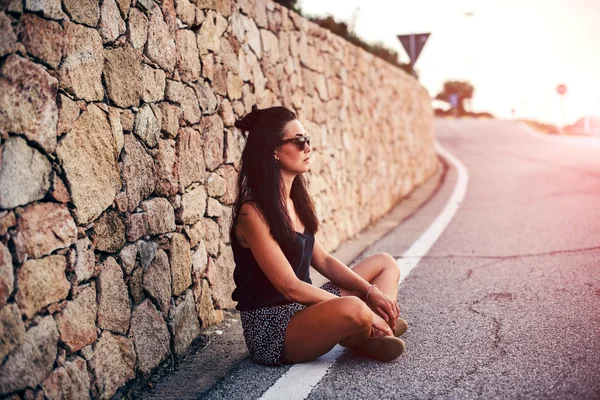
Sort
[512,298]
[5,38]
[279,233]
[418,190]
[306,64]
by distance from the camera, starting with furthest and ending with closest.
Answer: [418,190]
[306,64]
[512,298]
[279,233]
[5,38]

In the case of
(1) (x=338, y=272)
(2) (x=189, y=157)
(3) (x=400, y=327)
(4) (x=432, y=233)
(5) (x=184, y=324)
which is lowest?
(4) (x=432, y=233)

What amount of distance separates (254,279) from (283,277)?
0.26 meters

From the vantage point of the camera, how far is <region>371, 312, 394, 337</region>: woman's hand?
3.84 metres

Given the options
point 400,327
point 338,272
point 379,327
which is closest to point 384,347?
point 379,327

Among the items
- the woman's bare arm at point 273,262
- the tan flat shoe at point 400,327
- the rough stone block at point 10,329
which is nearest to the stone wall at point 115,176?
the rough stone block at point 10,329

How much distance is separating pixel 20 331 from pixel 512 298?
139 inches

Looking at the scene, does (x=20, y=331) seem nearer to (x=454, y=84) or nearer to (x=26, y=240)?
(x=26, y=240)

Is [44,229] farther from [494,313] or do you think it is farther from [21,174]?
[494,313]

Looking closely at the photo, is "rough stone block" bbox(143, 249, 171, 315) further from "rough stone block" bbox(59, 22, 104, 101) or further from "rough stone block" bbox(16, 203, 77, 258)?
"rough stone block" bbox(59, 22, 104, 101)

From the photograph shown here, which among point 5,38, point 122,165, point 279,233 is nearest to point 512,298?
point 279,233

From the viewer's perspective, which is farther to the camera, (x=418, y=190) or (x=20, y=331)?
(x=418, y=190)

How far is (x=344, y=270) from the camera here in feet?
14.0

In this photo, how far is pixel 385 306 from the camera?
13.2 ft

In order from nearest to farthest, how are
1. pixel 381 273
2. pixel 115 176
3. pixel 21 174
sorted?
pixel 21 174 < pixel 115 176 < pixel 381 273
